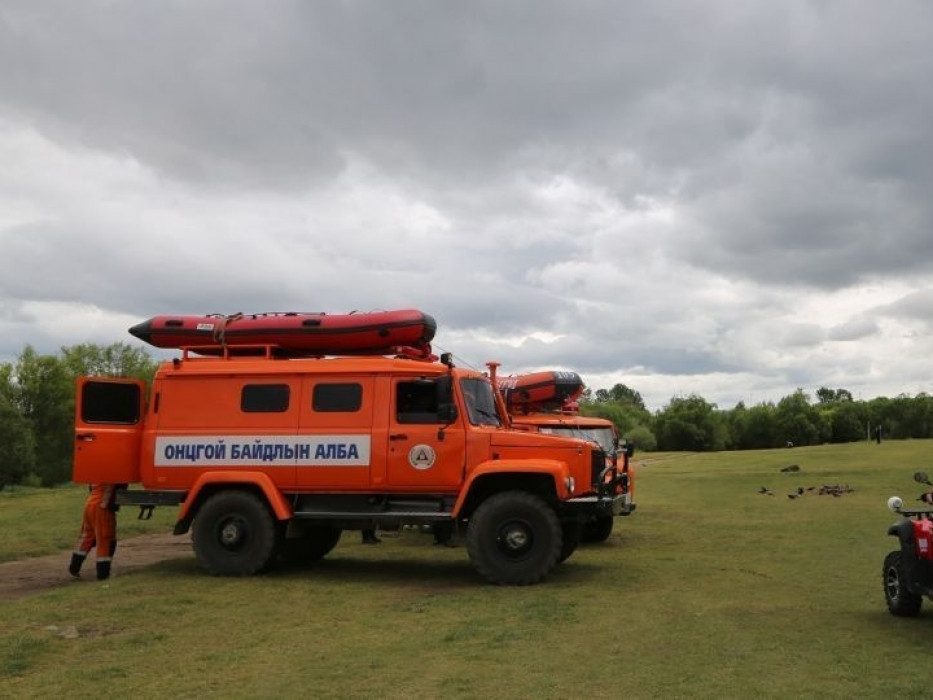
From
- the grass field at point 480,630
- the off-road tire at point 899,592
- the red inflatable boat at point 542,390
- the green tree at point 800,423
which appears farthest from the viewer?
the green tree at point 800,423

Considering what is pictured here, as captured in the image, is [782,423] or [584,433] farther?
[782,423]

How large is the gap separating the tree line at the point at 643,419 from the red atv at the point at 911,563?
59292 millimetres

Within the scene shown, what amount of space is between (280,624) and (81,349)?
74343 mm

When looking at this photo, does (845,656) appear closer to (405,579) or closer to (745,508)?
(405,579)

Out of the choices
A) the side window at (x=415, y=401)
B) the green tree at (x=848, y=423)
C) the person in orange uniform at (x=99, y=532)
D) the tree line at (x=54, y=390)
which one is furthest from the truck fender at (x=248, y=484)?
the green tree at (x=848, y=423)

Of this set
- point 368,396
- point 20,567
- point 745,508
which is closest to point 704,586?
point 368,396

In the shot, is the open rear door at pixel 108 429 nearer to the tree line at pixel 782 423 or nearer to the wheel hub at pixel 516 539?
the wheel hub at pixel 516 539

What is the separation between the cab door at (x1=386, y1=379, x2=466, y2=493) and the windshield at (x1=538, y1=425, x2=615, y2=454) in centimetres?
417

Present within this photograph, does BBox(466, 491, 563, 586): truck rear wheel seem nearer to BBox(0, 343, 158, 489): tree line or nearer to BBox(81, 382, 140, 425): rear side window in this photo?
BBox(81, 382, 140, 425): rear side window

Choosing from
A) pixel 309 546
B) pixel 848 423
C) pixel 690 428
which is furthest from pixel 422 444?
pixel 848 423

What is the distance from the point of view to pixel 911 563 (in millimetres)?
8352

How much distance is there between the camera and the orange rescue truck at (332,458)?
11125 millimetres

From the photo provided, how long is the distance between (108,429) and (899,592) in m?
9.39

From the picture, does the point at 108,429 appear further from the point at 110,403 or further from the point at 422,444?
the point at 422,444
